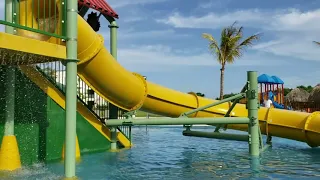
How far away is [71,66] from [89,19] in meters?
5.15

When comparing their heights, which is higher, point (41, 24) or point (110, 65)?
point (41, 24)

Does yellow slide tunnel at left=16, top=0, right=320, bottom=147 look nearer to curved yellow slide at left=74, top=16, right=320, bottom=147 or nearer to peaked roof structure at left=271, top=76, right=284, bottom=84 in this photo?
curved yellow slide at left=74, top=16, right=320, bottom=147

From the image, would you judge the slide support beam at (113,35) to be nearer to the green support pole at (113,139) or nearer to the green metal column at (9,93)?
the green support pole at (113,139)

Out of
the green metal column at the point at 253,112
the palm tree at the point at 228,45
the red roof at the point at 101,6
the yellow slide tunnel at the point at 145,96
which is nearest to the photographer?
the yellow slide tunnel at the point at 145,96

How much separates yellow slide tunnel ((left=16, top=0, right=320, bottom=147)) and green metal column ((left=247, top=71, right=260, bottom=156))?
171 cm

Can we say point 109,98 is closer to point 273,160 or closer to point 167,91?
point 167,91

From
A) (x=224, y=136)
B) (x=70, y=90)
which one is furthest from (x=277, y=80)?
(x=70, y=90)

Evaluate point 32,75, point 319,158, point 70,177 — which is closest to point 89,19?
point 32,75

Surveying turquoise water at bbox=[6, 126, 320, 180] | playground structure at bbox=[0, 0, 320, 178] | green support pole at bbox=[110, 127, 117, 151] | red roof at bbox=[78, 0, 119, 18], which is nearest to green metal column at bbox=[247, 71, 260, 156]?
playground structure at bbox=[0, 0, 320, 178]

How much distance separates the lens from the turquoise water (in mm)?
5957

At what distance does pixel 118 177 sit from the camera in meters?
5.80

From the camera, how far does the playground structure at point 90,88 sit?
16.2 feet

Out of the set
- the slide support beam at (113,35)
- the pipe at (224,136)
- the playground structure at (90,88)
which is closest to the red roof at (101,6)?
the playground structure at (90,88)

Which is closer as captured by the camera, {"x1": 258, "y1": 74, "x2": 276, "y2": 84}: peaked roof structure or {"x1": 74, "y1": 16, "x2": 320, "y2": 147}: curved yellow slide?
{"x1": 74, "y1": 16, "x2": 320, "y2": 147}: curved yellow slide
